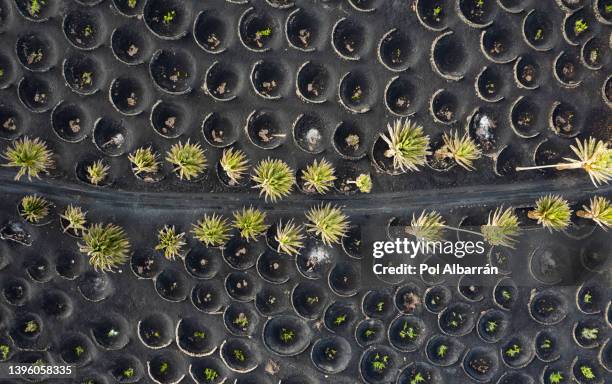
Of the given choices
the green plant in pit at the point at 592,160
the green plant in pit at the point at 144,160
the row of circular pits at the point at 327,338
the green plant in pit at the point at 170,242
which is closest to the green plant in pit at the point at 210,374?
the row of circular pits at the point at 327,338

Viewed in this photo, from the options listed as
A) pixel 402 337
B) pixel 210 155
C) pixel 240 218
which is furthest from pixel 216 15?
pixel 402 337

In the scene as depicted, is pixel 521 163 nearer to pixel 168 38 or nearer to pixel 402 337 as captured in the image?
pixel 402 337

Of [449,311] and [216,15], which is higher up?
[216,15]

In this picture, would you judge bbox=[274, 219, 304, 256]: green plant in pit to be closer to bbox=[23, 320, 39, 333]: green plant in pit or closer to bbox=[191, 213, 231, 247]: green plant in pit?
bbox=[191, 213, 231, 247]: green plant in pit

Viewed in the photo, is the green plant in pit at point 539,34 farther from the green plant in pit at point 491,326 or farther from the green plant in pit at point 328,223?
the green plant in pit at point 491,326

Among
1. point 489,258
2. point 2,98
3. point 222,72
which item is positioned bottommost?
point 489,258

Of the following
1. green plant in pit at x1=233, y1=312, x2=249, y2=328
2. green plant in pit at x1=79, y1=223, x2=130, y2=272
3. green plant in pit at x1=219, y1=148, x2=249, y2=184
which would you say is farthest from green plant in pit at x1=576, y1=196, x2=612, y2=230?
green plant in pit at x1=79, y1=223, x2=130, y2=272
